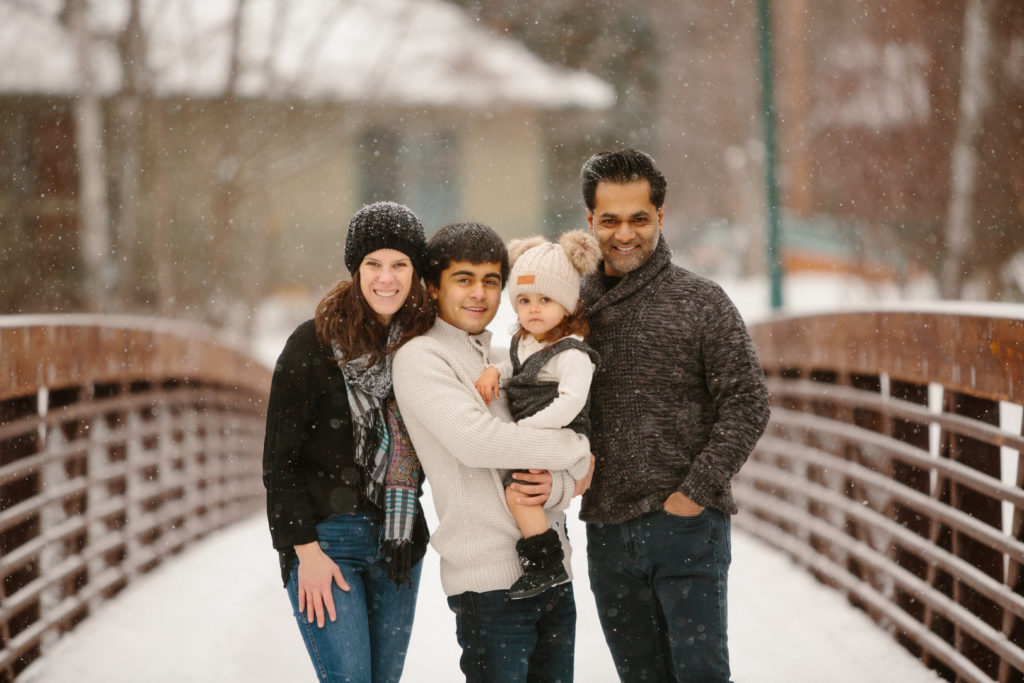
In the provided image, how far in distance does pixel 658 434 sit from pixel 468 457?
0.57 meters

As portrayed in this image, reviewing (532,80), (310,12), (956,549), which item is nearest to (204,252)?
(310,12)

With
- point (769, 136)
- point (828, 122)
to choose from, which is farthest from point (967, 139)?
point (828, 122)

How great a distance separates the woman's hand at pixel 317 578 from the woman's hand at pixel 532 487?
524mm

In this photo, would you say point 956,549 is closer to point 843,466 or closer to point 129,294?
point 843,466

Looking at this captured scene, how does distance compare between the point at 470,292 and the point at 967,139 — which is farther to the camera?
the point at 967,139

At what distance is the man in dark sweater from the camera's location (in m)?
2.65

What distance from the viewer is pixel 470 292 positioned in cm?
267

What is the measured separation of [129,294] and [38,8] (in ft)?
17.4

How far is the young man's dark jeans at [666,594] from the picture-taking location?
267 cm

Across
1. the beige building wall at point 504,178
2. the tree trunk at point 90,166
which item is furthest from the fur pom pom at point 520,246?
the beige building wall at point 504,178

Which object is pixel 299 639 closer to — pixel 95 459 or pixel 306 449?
pixel 95 459

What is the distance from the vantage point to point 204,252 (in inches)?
784

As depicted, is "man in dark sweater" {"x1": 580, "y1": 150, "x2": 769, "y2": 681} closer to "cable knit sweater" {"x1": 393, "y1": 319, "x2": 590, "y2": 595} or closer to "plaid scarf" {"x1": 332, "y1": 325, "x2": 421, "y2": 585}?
"cable knit sweater" {"x1": 393, "y1": 319, "x2": 590, "y2": 595}

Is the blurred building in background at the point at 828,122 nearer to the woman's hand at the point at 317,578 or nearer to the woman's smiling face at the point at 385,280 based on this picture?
the woman's smiling face at the point at 385,280
